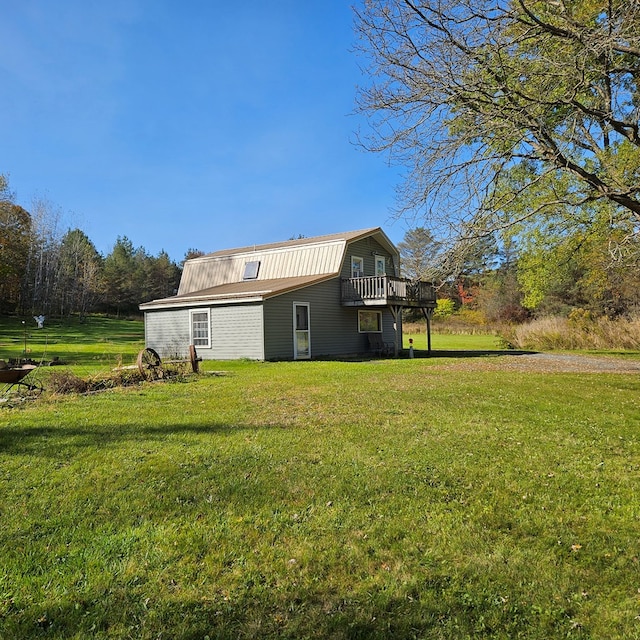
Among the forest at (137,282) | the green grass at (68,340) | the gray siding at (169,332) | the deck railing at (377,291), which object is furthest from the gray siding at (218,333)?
the forest at (137,282)

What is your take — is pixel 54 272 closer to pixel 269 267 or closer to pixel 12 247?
pixel 12 247

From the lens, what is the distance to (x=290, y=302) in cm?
1786

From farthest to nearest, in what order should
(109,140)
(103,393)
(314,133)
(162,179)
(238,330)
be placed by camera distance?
(162,179), (238,330), (109,140), (314,133), (103,393)

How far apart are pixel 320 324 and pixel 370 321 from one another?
3.99 meters

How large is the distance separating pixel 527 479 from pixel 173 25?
11.5 meters

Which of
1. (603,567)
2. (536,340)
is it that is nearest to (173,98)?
(603,567)

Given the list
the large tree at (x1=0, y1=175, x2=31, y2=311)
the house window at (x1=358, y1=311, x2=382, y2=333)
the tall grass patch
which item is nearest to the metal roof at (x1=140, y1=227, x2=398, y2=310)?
the house window at (x1=358, y1=311, x2=382, y2=333)

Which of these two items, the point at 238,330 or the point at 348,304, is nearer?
the point at 238,330

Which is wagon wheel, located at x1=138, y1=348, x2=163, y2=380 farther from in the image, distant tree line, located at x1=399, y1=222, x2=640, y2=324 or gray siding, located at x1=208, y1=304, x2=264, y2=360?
distant tree line, located at x1=399, y1=222, x2=640, y2=324

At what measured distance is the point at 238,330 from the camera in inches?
690

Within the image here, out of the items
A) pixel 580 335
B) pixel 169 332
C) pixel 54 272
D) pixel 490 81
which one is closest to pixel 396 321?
pixel 580 335

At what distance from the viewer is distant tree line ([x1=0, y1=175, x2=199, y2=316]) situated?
3938cm

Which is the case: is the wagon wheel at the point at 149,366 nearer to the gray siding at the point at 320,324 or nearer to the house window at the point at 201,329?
the gray siding at the point at 320,324

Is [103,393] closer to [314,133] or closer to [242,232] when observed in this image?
[314,133]
